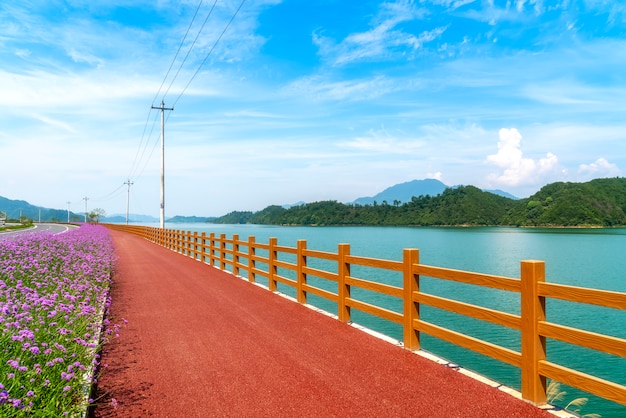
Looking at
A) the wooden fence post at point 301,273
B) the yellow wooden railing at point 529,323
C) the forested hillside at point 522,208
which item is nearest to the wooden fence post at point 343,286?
the yellow wooden railing at point 529,323

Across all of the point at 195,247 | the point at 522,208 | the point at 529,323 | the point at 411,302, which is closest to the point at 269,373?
the point at 411,302

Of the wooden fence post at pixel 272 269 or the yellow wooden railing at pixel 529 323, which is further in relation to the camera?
the wooden fence post at pixel 272 269

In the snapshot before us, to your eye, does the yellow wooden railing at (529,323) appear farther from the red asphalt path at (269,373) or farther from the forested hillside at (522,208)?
the forested hillside at (522,208)

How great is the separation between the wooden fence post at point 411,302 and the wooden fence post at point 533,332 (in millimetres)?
1729

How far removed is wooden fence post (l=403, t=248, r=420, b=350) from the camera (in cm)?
589

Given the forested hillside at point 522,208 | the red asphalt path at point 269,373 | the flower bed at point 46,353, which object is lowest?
the red asphalt path at point 269,373

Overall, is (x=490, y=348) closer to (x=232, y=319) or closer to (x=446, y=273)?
(x=446, y=273)

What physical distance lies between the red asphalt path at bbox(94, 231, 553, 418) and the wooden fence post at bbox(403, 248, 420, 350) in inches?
Answer: 7.6

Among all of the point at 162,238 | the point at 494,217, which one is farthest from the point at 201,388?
the point at 494,217

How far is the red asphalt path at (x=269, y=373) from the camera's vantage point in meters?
4.15

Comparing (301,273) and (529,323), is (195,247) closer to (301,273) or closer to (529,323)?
(301,273)

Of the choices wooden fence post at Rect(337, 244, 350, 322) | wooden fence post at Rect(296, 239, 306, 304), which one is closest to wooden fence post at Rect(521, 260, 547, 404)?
wooden fence post at Rect(337, 244, 350, 322)

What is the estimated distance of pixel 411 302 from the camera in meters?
5.92

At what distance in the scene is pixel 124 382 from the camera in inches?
188
